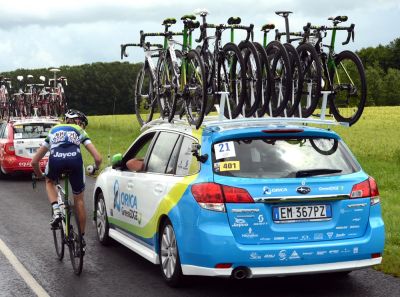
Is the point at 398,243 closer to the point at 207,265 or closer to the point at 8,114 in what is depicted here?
the point at 207,265

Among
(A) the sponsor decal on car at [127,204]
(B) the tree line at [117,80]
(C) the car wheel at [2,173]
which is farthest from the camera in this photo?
(B) the tree line at [117,80]

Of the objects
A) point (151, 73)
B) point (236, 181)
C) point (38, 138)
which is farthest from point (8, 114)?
point (236, 181)

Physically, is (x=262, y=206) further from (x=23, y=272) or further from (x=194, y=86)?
(x=194, y=86)

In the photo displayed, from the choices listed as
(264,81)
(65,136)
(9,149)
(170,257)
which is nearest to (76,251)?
(65,136)

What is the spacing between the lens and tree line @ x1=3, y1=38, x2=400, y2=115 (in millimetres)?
121875

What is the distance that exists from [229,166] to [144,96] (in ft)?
18.3

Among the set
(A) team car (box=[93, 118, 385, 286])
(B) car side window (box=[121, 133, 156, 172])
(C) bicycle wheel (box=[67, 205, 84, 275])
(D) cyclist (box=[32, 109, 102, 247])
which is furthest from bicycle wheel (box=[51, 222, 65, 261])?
(A) team car (box=[93, 118, 385, 286])

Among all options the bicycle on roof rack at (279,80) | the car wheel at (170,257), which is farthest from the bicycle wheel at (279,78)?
the car wheel at (170,257)

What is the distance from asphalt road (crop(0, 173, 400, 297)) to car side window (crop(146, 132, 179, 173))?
1077 mm

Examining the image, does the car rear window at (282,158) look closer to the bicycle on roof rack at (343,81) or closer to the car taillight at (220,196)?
the car taillight at (220,196)

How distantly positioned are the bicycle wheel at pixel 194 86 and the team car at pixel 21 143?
9915 mm

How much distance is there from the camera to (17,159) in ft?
62.6

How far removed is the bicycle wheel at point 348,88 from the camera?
886cm

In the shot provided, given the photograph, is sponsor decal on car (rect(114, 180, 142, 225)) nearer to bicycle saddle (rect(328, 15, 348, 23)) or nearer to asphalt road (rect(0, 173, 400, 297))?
asphalt road (rect(0, 173, 400, 297))
